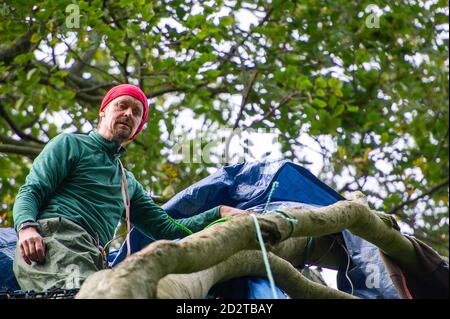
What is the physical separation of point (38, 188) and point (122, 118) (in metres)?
0.68

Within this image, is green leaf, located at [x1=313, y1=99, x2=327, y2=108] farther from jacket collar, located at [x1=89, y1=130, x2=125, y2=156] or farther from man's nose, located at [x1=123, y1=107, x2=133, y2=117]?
jacket collar, located at [x1=89, y1=130, x2=125, y2=156]

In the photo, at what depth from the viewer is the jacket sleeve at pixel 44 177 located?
336 centimetres

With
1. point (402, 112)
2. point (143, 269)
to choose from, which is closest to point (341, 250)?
point (143, 269)

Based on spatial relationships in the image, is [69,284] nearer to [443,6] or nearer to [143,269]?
[143,269]

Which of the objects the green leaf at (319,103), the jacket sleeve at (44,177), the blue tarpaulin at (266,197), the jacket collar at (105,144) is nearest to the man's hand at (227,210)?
the blue tarpaulin at (266,197)

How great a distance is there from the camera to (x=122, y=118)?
401 cm

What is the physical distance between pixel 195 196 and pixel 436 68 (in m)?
4.83

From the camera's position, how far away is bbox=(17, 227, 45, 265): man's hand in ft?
10.6

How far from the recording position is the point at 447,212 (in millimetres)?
9141

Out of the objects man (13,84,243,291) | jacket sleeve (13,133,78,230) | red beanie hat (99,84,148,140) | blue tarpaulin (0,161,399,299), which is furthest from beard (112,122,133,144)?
blue tarpaulin (0,161,399,299)

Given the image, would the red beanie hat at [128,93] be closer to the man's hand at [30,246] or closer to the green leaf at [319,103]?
the man's hand at [30,246]

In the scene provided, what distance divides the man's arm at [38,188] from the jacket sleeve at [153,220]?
0.51 m

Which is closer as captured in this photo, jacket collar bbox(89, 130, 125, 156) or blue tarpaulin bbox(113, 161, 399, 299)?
blue tarpaulin bbox(113, 161, 399, 299)

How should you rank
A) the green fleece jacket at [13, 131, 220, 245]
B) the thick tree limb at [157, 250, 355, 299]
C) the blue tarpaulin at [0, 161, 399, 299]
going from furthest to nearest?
the blue tarpaulin at [0, 161, 399, 299], the green fleece jacket at [13, 131, 220, 245], the thick tree limb at [157, 250, 355, 299]
